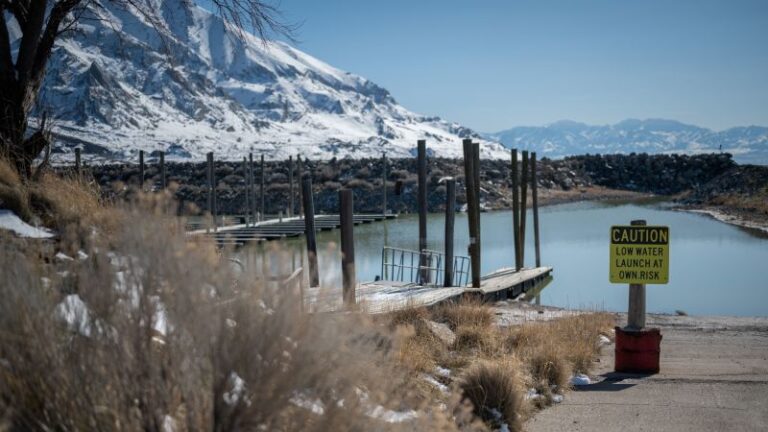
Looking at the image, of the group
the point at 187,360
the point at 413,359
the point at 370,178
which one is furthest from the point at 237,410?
the point at 370,178

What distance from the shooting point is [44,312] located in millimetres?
3201

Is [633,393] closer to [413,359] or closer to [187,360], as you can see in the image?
[413,359]

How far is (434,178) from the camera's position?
56344 millimetres

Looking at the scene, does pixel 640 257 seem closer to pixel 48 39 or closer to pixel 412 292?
pixel 412 292

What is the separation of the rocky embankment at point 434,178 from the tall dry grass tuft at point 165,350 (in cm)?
3886

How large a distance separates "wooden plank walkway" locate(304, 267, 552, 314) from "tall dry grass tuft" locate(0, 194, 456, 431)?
1.04ft

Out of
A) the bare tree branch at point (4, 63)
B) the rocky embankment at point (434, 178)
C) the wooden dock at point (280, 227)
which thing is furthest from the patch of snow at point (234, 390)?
the rocky embankment at point (434, 178)

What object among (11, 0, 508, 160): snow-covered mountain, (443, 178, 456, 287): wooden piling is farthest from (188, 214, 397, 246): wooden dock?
(11, 0, 508, 160): snow-covered mountain

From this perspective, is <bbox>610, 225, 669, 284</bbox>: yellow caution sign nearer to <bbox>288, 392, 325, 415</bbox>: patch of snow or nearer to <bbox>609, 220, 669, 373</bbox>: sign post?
<bbox>609, 220, 669, 373</bbox>: sign post

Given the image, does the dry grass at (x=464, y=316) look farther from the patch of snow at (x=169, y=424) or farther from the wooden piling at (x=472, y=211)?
the wooden piling at (x=472, y=211)

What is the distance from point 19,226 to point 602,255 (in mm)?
25682

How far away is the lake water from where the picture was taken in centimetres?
2159

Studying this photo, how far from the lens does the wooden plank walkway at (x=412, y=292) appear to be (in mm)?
4133

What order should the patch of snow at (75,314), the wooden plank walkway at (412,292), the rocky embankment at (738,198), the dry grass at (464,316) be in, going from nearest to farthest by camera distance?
the patch of snow at (75,314), the wooden plank walkway at (412,292), the dry grass at (464,316), the rocky embankment at (738,198)
